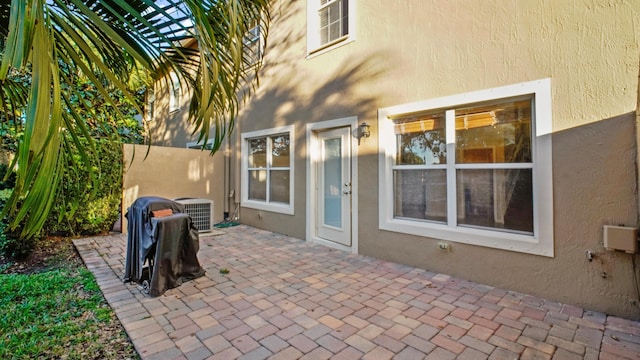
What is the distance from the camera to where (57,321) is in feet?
9.11

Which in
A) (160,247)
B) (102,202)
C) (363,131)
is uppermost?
(363,131)

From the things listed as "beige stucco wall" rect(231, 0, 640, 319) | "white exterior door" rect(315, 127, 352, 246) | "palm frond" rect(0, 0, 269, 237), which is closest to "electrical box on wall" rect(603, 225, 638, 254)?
"beige stucco wall" rect(231, 0, 640, 319)

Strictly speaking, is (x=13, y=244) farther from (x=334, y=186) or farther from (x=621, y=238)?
(x=621, y=238)

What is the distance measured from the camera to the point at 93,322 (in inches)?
109

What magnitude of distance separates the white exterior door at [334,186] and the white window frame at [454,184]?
0.77 meters

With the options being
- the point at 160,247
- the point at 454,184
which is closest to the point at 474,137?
the point at 454,184

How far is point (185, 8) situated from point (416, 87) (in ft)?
10.9

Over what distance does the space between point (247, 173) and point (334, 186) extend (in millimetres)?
3037

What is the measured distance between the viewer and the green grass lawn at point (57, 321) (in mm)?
2334

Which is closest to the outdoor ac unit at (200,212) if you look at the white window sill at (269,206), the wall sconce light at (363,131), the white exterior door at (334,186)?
the white window sill at (269,206)

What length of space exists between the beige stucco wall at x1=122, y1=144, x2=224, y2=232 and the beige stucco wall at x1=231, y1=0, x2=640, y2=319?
170 inches

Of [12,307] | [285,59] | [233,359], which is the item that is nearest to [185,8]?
[233,359]

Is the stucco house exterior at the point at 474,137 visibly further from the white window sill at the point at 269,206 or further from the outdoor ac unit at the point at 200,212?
the outdoor ac unit at the point at 200,212

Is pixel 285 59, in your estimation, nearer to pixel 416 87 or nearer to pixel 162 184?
pixel 416 87
